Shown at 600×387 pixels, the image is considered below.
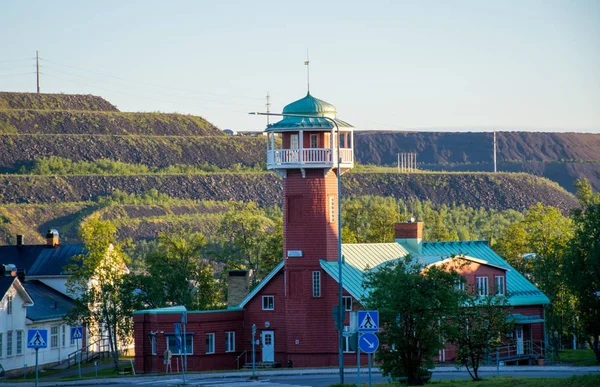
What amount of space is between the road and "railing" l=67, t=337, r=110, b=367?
73.7 ft

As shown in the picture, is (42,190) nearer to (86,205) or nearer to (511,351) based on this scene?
(86,205)

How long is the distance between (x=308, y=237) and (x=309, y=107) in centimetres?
732

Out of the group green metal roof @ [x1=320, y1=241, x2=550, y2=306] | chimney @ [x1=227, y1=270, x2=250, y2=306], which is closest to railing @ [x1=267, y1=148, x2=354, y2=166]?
green metal roof @ [x1=320, y1=241, x2=550, y2=306]

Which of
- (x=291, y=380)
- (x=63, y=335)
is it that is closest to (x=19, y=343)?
(x=63, y=335)

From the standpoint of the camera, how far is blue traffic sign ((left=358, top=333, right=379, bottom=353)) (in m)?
38.3

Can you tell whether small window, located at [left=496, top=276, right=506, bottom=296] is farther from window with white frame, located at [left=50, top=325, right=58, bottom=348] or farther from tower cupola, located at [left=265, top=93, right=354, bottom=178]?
window with white frame, located at [left=50, top=325, right=58, bottom=348]

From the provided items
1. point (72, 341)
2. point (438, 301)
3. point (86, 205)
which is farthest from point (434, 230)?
point (86, 205)

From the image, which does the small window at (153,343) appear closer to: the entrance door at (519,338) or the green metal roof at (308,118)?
the green metal roof at (308,118)

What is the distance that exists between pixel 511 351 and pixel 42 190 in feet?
380

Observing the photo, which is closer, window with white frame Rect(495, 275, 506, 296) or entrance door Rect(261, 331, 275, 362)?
entrance door Rect(261, 331, 275, 362)

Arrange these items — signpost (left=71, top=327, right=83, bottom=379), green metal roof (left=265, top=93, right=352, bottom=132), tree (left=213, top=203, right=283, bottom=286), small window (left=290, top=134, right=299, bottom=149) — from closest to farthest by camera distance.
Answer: signpost (left=71, top=327, right=83, bottom=379), green metal roof (left=265, top=93, right=352, bottom=132), small window (left=290, top=134, right=299, bottom=149), tree (left=213, top=203, right=283, bottom=286)

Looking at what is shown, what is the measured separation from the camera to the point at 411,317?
4597 centimetres

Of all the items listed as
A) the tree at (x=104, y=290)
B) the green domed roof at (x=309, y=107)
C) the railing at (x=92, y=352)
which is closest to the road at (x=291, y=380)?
the tree at (x=104, y=290)

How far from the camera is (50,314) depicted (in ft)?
252
